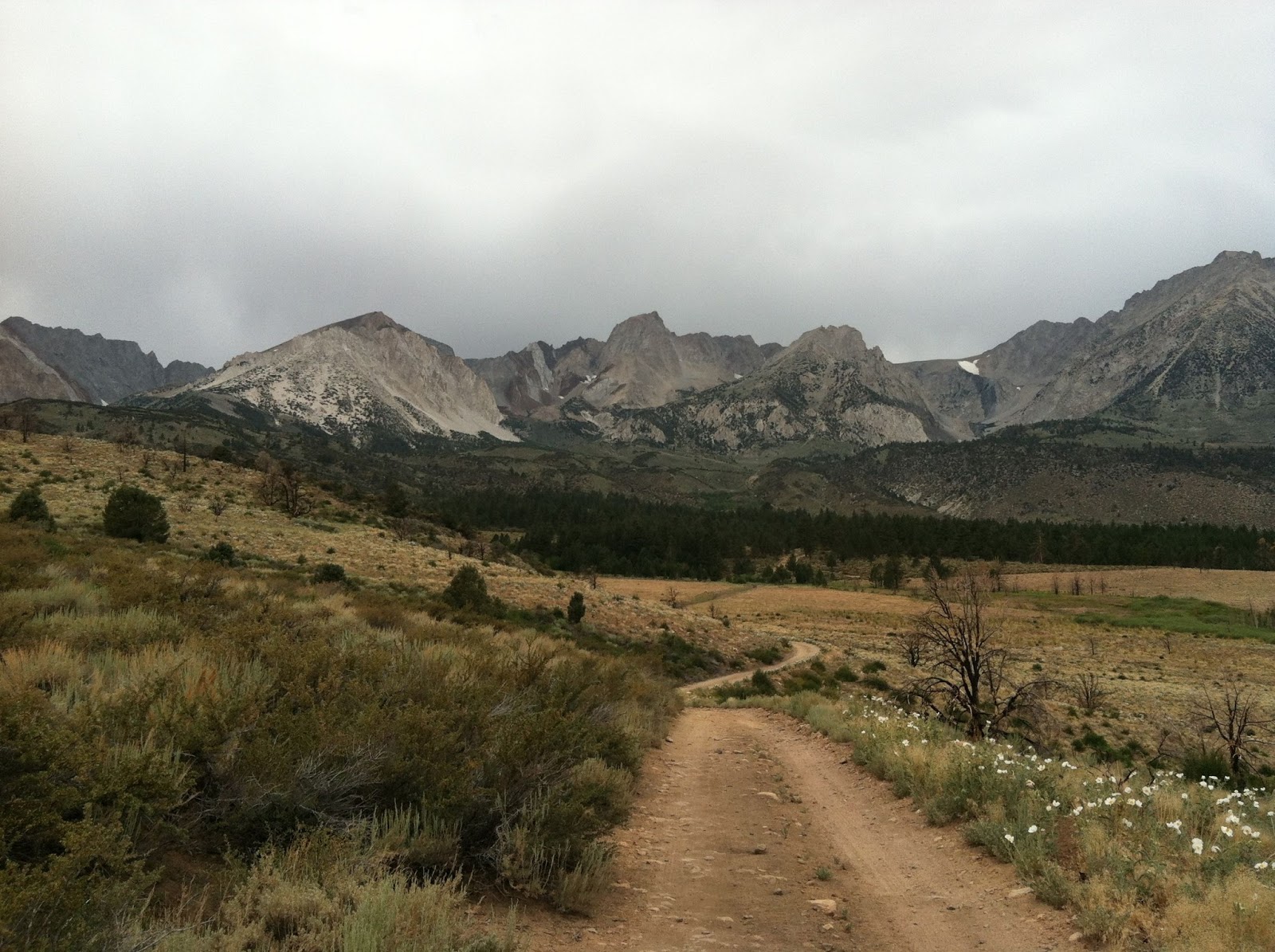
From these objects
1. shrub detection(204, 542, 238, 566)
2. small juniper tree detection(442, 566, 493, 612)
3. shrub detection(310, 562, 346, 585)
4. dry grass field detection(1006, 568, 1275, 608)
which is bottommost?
dry grass field detection(1006, 568, 1275, 608)

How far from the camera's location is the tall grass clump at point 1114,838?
5.14m

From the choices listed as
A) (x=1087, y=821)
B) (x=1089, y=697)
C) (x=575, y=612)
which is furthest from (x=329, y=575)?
(x=1089, y=697)

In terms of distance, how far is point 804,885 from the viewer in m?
6.87

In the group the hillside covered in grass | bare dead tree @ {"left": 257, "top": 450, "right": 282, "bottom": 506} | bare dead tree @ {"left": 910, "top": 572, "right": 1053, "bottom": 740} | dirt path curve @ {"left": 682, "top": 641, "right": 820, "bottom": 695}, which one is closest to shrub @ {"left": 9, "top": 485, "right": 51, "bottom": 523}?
bare dead tree @ {"left": 257, "top": 450, "right": 282, "bottom": 506}

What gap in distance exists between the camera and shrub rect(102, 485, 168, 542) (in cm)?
2416

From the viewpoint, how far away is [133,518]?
2453 centimetres

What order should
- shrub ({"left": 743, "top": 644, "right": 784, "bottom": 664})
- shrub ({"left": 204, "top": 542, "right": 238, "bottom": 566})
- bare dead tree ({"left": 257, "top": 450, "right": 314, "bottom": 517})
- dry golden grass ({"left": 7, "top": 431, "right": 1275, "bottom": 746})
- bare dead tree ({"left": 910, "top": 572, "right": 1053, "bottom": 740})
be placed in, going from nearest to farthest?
bare dead tree ({"left": 910, "top": 572, "right": 1053, "bottom": 740})
shrub ({"left": 204, "top": 542, "right": 238, "bottom": 566})
dry golden grass ({"left": 7, "top": 431, "right": 1275, "bottom": 746})
shrub ({"left": 743, "top": 644, "right": 784, "bottom": 664})
bare dead tree ({"left": 257, "top": 450, "right": 314, "bottom": 517})

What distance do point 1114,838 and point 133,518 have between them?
28809 mm

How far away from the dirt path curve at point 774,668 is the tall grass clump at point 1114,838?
16.3 m

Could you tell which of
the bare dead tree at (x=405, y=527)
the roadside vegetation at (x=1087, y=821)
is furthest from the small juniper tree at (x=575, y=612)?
the roadside vegetation at (x=1087, y=821)

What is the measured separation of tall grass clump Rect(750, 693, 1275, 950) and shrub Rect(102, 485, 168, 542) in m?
25.4

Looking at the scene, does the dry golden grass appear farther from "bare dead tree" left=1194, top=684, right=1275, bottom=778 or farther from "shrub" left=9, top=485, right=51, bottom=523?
"bare dead tree" left=1194, top=684, right=1275, bottom=778

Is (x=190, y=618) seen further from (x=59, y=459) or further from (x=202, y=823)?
(x=59, y=459)

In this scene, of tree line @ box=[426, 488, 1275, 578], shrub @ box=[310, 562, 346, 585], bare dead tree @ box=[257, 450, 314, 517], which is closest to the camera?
shrub @ box=[310, 562, 346, 585]
